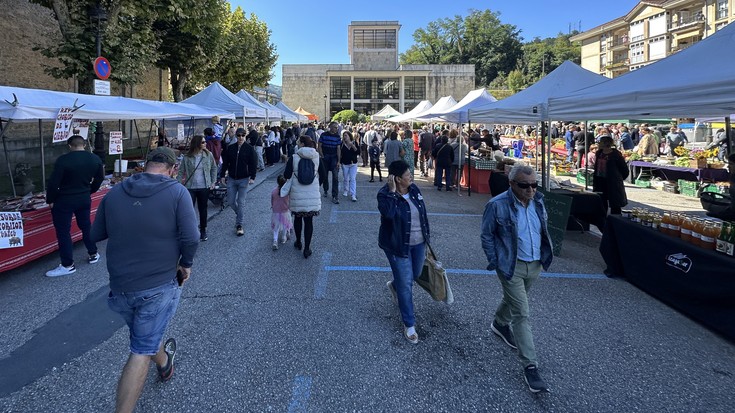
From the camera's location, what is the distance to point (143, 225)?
2.47 meters

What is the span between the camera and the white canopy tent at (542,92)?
8023 mm

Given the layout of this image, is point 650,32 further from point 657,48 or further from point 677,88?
point 677,88

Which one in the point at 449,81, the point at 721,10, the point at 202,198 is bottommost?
the point at 202,198

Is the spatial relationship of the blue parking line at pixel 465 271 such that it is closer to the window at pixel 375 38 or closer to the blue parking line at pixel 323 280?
the blue parking line at pixel 323 280

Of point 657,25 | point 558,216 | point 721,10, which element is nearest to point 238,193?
point 558,216

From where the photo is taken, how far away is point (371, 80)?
191ft

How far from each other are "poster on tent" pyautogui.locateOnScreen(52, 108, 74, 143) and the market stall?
7.74 metres

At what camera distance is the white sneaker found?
17.3 feet

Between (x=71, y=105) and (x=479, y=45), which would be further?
(x=479, y=45)

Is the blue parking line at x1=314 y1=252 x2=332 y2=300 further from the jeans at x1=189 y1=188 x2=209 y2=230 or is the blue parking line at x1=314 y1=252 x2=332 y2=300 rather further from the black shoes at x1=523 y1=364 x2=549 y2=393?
the black shoes at x1=523 y1=364 x2=549 y2=393

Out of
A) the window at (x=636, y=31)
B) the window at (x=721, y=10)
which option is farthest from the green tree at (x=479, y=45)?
the window at (x=721, y=10)

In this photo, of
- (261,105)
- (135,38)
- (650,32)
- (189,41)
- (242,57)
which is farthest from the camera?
(650,32)

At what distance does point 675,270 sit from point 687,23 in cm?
5515

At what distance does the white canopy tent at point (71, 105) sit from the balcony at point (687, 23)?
53381 mm
